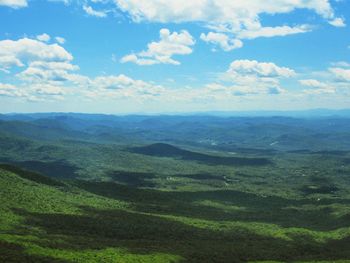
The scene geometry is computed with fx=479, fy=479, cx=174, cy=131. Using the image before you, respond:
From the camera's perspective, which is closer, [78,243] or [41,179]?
[78,243]

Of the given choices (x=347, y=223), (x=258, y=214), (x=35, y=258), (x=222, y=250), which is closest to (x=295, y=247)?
(x=222, y=250)

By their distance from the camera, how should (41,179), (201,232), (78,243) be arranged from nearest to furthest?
1. (78,243)
2. (201,232)
3. (41,179)

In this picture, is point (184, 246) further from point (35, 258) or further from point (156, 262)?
point (35, 258)

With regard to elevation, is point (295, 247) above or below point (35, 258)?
below

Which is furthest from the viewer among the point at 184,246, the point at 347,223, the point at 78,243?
the point at 347,223

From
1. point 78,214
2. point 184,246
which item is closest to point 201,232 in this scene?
point 184,246

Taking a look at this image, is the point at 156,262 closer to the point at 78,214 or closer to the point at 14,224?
the point at 14,224
